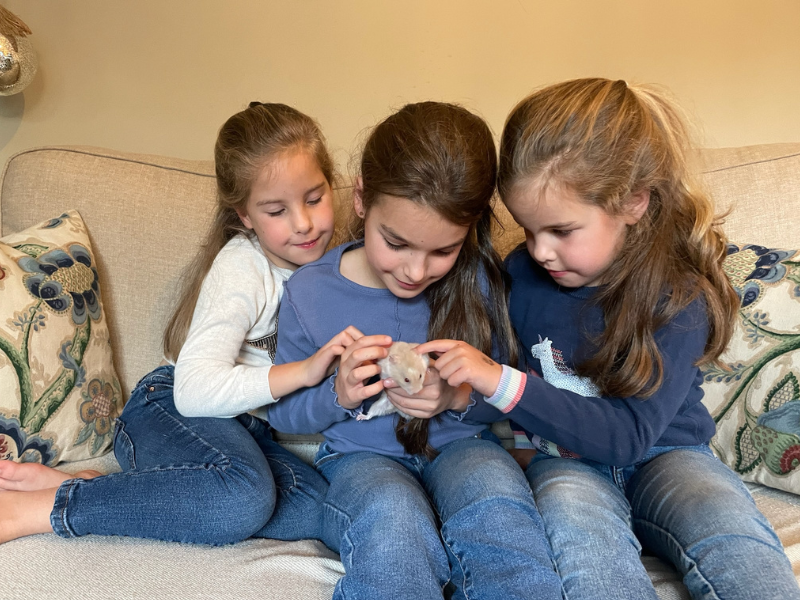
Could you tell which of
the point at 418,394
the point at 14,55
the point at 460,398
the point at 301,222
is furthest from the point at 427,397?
the point at 14,55

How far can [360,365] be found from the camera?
1.12 meters

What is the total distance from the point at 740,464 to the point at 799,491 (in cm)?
11

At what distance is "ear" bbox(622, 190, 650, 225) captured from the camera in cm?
113

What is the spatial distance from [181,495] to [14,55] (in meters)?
1.47

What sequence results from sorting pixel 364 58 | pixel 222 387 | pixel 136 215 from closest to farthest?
pixel 222 387 → pixel 136 215 → pixel 364 58

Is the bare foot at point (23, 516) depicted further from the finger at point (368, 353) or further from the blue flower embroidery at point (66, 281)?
the finger at point (368, 353)

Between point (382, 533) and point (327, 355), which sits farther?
point (327, 355)

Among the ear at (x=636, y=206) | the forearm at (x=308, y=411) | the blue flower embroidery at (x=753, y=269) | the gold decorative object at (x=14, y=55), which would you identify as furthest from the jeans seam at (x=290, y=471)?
the gold decorative object at (x=14, y=55)

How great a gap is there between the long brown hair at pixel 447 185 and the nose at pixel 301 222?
0.18 m

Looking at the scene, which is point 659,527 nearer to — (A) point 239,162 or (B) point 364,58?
(A) point 239,162

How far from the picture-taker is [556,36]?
2139mm

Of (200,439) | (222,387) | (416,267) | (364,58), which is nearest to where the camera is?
(416,267)

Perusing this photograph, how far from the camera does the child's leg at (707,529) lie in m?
0.94

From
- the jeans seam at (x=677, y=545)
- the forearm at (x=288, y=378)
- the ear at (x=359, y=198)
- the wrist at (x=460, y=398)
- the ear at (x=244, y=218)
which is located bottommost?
the jeans seam at (x=677, y=545)
